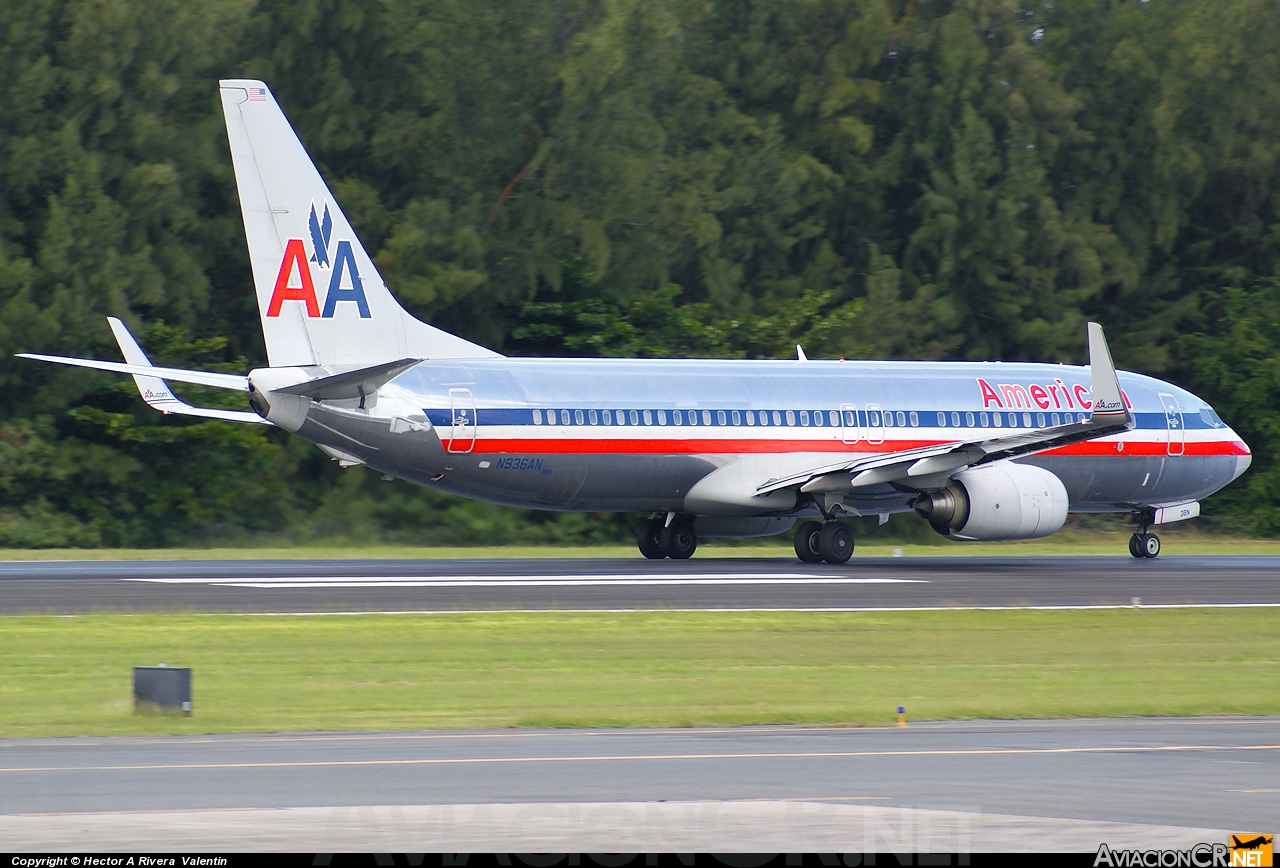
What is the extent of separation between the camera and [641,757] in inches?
485

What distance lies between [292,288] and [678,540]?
980 centimetres

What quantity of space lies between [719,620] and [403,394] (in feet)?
32.4

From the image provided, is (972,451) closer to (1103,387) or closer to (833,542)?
(1103,387)

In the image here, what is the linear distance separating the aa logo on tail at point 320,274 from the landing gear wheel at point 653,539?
26.7 feet

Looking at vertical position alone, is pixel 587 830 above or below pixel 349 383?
below

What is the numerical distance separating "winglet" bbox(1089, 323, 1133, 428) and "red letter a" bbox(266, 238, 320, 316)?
13406mm

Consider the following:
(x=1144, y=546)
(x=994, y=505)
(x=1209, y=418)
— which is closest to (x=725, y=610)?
(x=994, y=505)

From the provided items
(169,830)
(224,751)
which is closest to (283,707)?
(224,751)

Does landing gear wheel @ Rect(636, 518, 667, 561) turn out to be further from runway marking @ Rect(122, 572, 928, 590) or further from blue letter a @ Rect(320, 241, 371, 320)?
blue letter a @ Rect(320, 241, 371, 320)

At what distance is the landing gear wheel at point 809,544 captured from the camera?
34.7 meters

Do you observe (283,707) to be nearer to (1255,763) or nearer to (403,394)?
(1255,763)

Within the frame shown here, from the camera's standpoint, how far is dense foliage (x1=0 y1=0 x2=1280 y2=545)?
4453 centimetres

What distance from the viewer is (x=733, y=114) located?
59.5 metres

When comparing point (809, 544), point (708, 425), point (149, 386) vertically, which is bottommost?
point (809, 544)
